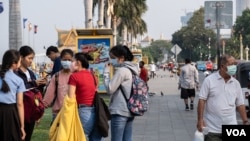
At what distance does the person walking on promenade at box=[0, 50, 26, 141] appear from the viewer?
8422mm

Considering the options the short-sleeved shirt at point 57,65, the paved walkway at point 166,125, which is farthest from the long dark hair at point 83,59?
the paved walkway at point 166,125

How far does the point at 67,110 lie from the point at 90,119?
1.32 feet

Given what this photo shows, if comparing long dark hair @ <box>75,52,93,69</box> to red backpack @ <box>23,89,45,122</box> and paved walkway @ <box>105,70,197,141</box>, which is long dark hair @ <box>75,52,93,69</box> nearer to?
red backpack @ <box>23,89,45,122</box>

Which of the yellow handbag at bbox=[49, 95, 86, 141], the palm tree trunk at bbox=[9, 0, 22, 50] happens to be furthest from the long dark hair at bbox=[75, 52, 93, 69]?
the palm tree trunk at bbox=[9, 0, 22, 50]

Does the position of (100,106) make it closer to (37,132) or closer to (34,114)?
(34,114)

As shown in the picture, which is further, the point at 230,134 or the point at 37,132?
the point at 37,132

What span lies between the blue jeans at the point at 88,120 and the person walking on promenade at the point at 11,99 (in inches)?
33.4

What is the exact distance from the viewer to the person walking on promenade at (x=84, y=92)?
8922 millimetres

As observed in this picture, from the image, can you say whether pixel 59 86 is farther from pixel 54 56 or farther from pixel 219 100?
pixel 219 100

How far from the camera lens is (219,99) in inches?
314

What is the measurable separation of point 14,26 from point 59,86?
320 inches

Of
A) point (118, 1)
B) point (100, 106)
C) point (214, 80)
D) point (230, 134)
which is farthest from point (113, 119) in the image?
point (118, 1)

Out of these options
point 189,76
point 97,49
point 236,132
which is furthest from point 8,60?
point 97,49

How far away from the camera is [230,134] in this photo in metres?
7.16
